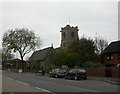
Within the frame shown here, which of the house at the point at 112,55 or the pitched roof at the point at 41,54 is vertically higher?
the pitched roof at the point at 41,54

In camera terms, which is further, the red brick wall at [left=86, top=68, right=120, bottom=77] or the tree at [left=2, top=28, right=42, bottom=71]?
the tree at [left=2, top=28, right=42, bottom=71]

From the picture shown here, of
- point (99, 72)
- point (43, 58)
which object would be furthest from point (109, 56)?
point (43, 58)

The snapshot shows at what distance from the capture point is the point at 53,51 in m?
104

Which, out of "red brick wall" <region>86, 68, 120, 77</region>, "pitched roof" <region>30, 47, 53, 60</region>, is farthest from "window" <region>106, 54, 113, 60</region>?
"pitched roof" <region>30, 47, 53, 60</region>

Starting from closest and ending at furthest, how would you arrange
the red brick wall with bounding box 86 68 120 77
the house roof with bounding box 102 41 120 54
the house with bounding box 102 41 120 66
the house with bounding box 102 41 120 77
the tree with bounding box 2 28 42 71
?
the red brick wall with bounding box 86 68 120 77 < the house with bounding box 102 41 120 77 < the house with bounding box 102 41 120 66 < the house roof with bounding box 102 41 120 54 < the tree with bounding box 2 28 42 71

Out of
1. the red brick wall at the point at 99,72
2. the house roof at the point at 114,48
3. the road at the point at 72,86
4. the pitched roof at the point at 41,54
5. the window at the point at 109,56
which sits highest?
the pitched roof at the point at 41,54

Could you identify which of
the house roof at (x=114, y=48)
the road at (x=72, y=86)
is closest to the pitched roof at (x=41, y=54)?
the house roof at (x=114, y=48)

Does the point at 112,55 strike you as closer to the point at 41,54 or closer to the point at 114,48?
the point at 114,48

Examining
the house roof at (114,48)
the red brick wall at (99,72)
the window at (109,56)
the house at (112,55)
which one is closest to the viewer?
the red brick wall at (99,72)

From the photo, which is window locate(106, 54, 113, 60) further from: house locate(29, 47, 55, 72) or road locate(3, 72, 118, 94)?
house locate(29, 47, 55, 72)

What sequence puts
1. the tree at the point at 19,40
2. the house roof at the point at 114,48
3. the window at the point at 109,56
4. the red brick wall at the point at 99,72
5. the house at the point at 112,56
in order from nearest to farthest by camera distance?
the red brick wall at the point at 99,72 → the house at the point at 112,56 → the house roof at the point at 114,48 → the window at the point at 109,56 → the tree at the point at 19,40

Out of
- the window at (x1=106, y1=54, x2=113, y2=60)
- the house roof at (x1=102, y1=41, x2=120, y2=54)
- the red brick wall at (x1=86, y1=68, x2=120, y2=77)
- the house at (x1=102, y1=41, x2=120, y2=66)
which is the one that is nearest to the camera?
the red brick wall at (x1=86, y1=68, x2=120, y2=77)

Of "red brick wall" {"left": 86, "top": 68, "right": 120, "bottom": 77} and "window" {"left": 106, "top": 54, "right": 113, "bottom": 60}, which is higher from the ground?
"window" {"left": 106, "top": 54, "right": 113, "bottom": 60}

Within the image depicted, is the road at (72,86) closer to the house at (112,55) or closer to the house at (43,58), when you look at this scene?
the house at (112,55)
